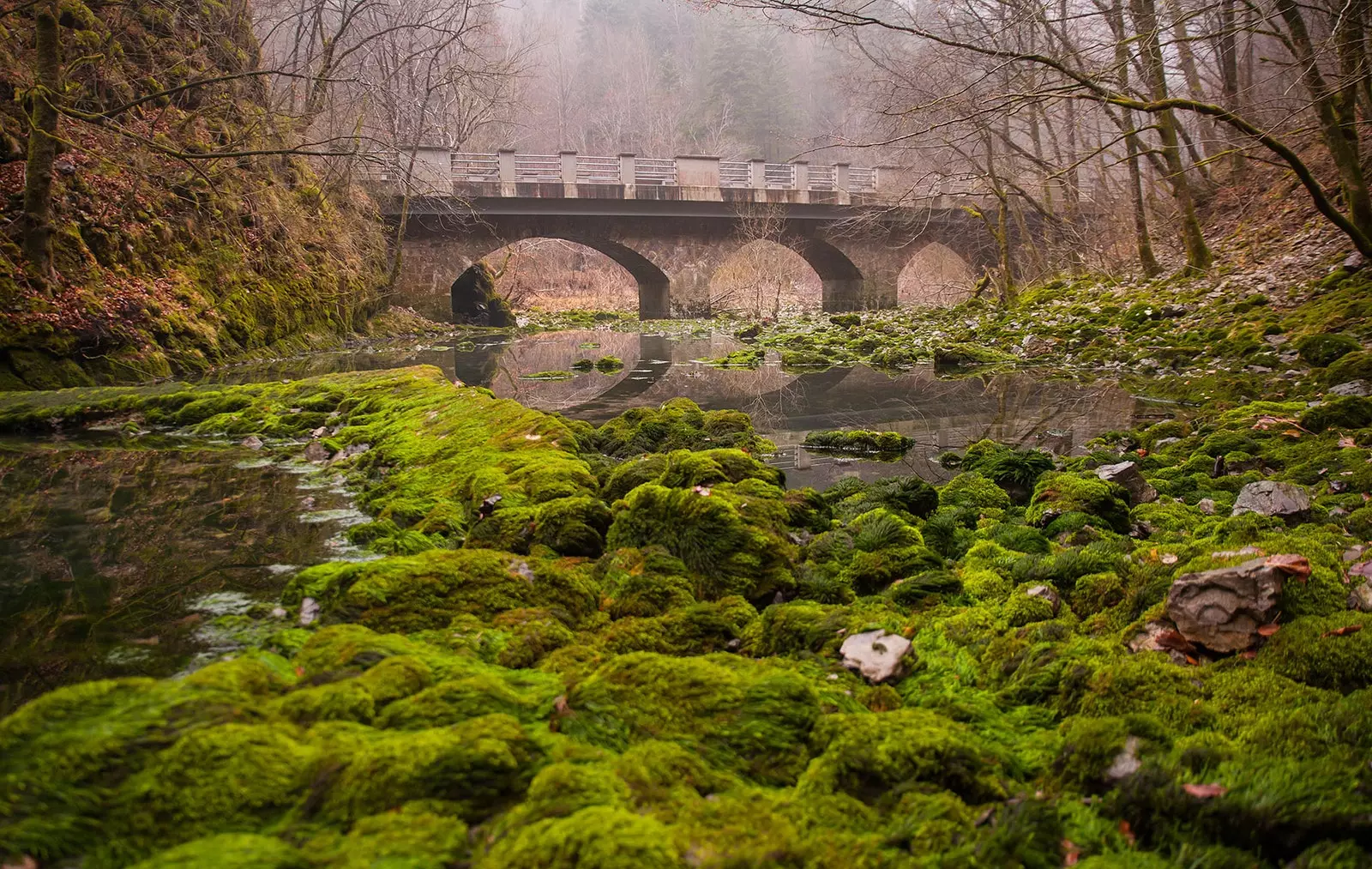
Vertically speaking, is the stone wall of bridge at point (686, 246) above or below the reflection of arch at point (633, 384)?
above

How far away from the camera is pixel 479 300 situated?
27922mm

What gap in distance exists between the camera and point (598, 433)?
6590 mm

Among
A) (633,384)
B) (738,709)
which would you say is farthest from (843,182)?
(738,709)

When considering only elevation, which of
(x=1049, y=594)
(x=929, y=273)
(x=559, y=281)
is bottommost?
(x=1049, y=594)

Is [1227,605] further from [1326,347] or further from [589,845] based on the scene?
[1326,347]

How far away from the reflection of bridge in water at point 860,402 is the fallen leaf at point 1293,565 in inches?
126

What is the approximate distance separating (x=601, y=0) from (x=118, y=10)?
62354 millimetres

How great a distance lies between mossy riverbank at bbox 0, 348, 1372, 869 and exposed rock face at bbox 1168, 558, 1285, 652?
0.05 meters

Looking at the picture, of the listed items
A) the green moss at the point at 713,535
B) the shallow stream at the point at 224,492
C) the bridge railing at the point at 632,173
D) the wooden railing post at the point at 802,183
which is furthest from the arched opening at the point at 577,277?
the green moss at the point at 713,535

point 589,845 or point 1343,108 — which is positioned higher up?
point 1343,108

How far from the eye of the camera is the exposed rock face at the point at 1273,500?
3.70 m

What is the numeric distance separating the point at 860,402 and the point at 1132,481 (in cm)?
509

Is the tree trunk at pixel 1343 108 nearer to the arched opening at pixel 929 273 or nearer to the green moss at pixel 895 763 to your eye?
the green moss at pixel 895 763

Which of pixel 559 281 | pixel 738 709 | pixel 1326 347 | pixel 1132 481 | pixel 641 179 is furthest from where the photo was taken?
pixel 559 281
